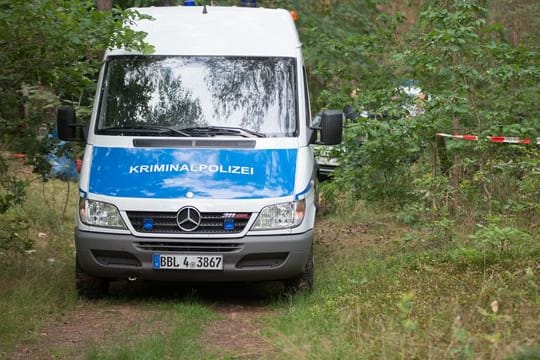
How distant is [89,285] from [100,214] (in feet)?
3.03

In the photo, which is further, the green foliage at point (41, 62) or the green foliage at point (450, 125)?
the green foliage at point (450, 125)

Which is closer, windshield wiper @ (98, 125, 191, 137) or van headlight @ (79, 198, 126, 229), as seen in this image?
van headlight @ (79, 198, 126, 229)

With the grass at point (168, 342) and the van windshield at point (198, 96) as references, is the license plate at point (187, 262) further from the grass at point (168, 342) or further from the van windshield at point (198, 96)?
the van windshield at point (198, 96)

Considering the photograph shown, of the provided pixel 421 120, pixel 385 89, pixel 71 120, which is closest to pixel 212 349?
pixel 71 120

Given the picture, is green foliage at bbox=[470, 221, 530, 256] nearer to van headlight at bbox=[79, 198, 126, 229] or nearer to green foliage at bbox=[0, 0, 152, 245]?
van headlight at bbox=[79, 198, 126, 229]

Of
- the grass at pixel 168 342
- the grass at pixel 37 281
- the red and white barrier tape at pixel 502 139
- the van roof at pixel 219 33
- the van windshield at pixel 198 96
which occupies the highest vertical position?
the van roof at pixel 219 33

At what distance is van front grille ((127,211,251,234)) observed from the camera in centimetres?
783

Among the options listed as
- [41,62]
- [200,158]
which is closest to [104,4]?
[41,62]

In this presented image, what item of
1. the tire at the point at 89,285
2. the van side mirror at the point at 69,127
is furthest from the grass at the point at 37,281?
the van side mirror at the point at 69,127

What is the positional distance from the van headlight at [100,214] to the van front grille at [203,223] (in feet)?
0.57

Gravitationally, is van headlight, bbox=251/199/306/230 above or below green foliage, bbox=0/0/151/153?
below

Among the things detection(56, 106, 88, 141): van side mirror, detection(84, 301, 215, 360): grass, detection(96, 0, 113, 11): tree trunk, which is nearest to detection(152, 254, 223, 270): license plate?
detection(84, 301, 215, 360): grass

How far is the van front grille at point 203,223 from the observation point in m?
7.83

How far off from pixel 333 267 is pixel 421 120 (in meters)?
2.21
